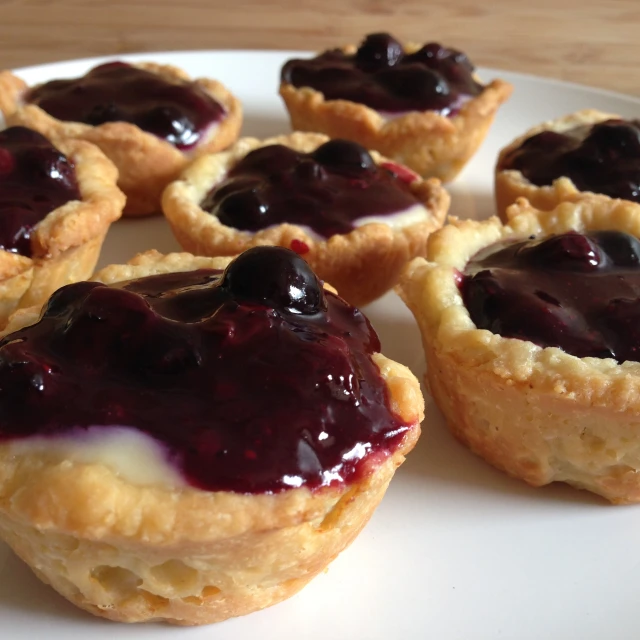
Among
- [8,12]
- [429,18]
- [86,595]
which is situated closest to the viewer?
[86,595]

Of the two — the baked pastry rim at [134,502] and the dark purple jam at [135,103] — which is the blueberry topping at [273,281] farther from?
the dark purple jam at [135,103]

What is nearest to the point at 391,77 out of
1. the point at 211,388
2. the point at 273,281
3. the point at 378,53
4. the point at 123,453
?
the point at 378,53

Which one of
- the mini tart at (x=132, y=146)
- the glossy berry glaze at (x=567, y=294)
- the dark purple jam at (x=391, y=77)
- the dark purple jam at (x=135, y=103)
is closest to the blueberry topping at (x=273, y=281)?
the glossy berry glaze at (x=567, y=294)

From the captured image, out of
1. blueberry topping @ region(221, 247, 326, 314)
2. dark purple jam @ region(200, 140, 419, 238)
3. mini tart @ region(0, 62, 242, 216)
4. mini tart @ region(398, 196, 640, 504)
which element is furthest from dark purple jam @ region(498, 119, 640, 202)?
blueberry topping @ region(221, 247, 326, 314)

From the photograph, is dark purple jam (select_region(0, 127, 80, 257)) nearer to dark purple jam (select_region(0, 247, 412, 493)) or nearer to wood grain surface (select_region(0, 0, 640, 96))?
dark purple jam (select_region(0, 247, 412, 493))

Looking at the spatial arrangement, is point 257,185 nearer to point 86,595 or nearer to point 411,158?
point 411,158

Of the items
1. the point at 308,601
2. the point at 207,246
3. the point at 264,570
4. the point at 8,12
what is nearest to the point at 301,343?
the point at 264,570
